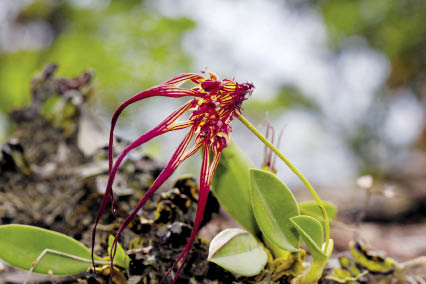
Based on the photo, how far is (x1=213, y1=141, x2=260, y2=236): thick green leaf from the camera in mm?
514

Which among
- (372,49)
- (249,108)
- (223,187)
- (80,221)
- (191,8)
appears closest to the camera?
(223,187)

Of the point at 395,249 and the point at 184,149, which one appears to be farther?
the point at 395,249

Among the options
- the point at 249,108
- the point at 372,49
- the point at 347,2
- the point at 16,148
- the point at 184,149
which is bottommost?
the point at 16,148

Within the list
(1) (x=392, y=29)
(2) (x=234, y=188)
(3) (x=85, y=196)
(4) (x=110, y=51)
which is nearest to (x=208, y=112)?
(2) (x=234, y=188)

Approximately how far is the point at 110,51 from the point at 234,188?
2.60 metres

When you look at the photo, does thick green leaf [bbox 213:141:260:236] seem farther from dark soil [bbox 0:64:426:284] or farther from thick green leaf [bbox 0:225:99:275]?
thick green leaf [bbox 0:225:99:275]

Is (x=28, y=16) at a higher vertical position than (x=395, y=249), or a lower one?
higher

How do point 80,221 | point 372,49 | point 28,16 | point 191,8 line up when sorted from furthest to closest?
point 372,49 < point 191,8 < point 28,16 < point 80,221

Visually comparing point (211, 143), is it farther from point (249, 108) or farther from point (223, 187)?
point (249, 108)

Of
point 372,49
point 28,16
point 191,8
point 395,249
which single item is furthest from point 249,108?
point 395,249

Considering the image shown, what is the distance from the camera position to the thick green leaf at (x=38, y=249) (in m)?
0.47

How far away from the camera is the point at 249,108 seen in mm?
4195

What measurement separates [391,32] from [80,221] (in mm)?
4666

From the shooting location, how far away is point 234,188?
1.69 ft
